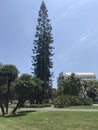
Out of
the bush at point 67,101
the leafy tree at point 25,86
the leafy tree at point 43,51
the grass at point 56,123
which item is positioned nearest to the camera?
the grass at point 56,123

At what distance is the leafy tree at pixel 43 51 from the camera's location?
5919cm

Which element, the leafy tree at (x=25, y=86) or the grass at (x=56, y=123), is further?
the leafy tree at (x=25, y=86)

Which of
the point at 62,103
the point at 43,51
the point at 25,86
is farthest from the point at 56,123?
the point at 43,51

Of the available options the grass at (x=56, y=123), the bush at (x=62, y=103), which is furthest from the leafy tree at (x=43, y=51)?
the grass at (x=56, y=123)

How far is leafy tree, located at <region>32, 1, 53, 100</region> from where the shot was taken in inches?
2330

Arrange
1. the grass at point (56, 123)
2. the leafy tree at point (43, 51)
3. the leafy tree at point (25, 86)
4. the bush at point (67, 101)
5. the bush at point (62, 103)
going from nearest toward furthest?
the grass at point (56, 123), the leafy tree at point (25, 86), the bush at point (62, 103), the bush at point (67, 101), the leafy tree at point (43, 51)

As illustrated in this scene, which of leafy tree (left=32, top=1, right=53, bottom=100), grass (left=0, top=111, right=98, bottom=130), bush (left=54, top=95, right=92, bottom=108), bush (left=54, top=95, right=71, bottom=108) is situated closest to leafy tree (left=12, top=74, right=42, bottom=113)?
grass (left=0, top=111, right=98, bottom=130)

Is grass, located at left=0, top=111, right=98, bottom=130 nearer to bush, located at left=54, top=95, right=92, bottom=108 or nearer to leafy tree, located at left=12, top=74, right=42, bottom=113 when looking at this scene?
leafy tree, located at left=12, top=74, right=42, bottom=113

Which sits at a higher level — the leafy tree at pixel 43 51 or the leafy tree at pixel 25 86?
the leafy tree at pixel 43 51

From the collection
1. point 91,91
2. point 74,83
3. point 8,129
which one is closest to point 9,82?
point 8,129

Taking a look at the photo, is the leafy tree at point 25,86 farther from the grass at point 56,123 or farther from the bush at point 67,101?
the bush at point 67,101

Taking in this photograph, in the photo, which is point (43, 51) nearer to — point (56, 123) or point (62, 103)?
point (62, 103)

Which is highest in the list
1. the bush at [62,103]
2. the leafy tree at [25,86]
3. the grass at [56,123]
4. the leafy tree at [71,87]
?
the leafy tree at [71,87]

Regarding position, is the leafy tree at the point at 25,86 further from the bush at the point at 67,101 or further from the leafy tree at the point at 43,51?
the leafy tree at the point at 43,51
